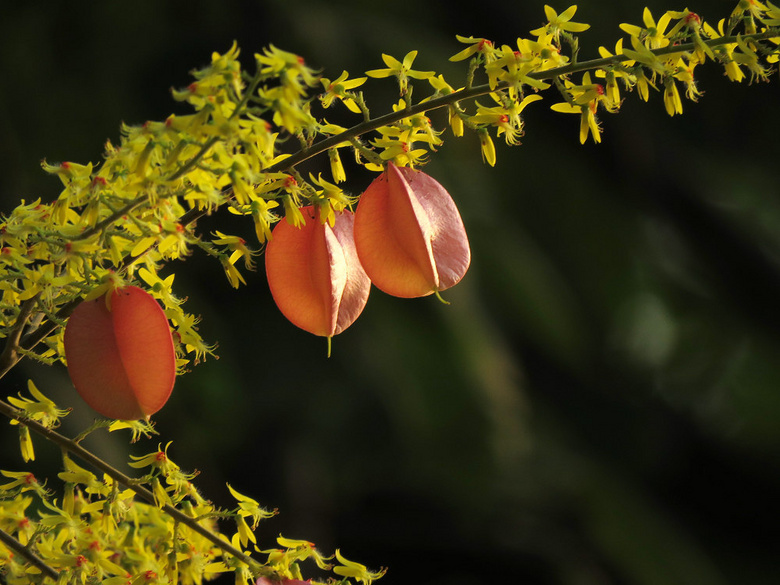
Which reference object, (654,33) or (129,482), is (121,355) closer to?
(129,482)

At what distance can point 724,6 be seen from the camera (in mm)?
1752

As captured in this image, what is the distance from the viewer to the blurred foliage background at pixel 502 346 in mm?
1554

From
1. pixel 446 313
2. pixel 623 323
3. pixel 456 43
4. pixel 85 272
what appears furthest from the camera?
pixel 456 43

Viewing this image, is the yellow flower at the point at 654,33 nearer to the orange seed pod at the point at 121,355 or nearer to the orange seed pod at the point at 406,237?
the orange seed pod at the point at 406,237

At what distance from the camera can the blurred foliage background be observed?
5.10ft

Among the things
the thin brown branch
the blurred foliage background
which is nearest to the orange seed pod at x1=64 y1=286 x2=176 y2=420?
the thin brown branch

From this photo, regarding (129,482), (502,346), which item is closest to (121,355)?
(129,482)

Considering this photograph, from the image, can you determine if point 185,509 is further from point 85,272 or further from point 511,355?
point 511,355

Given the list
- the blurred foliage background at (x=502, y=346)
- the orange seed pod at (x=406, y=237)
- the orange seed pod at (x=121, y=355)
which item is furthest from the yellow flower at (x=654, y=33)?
the blurred foliage background at (x=502, y=346)

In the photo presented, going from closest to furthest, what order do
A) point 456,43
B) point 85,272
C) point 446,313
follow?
point 85,272 → point 446,313 → point 456,43

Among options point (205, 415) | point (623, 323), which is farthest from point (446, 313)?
point (205, 415)

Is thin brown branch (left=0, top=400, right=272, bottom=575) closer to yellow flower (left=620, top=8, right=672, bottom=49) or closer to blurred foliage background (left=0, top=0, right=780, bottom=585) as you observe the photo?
yellow flower (left=620, top=8, right=672, bottom=49)

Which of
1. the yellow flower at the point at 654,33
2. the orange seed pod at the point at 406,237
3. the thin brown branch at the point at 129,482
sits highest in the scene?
the yellow flower at the point at 654,33

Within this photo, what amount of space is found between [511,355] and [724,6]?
893 mm
